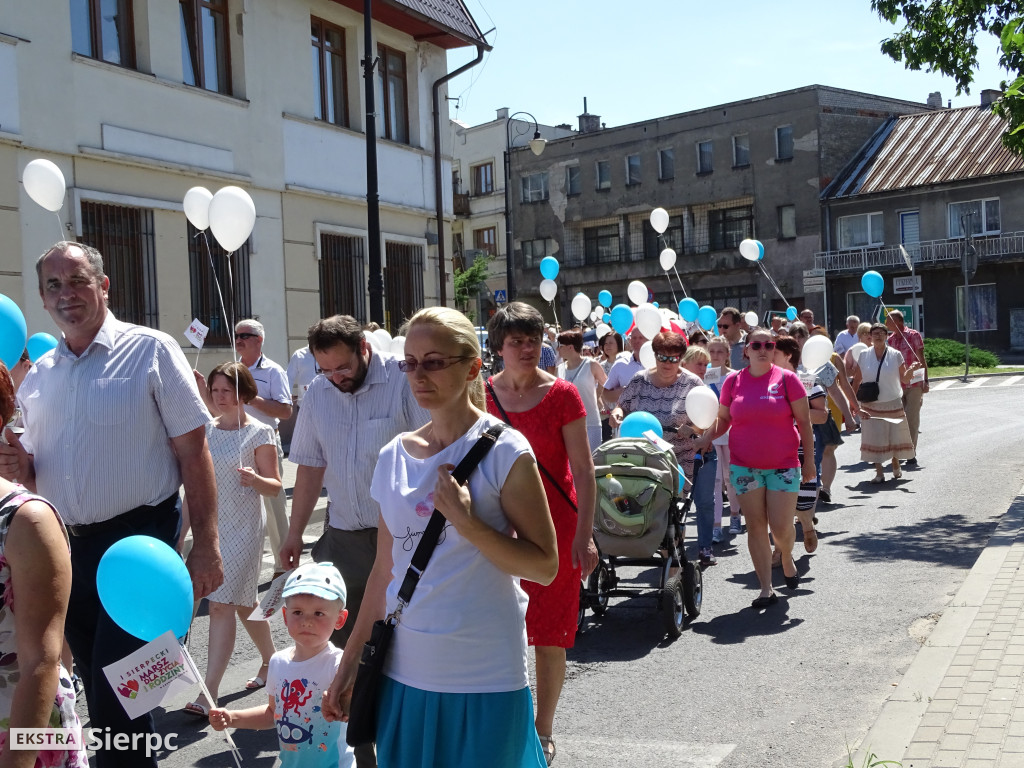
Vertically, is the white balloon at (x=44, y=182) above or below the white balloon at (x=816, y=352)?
above

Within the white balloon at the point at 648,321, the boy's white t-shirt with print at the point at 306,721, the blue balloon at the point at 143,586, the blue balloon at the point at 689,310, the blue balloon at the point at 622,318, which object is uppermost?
the blue balloon at the point at 689,310

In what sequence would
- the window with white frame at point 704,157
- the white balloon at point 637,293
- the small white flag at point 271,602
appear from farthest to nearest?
the window with white frame at point 704,157, the white balloon at point 637,293, the small white flag at point 271,602

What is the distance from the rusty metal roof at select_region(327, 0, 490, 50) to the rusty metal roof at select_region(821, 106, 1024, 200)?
30367 mm

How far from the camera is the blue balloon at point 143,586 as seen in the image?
341cm

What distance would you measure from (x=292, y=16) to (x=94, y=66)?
4.42m

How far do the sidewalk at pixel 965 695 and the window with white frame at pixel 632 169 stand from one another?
4798 centimetres

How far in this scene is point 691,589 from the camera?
23.7 feet

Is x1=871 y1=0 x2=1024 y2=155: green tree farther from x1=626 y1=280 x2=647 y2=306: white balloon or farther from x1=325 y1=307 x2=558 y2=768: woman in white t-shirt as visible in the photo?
x1=325 y1=307 x2=558 y2=768: woman in white t-shirt

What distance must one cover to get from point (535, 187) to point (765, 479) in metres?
51.5

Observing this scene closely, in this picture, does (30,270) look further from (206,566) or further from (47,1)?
(206,566)

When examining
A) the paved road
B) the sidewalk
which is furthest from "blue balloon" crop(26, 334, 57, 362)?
→ the sidewalk

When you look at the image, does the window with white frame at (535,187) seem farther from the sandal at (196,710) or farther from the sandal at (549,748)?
the sandal at (549,748)

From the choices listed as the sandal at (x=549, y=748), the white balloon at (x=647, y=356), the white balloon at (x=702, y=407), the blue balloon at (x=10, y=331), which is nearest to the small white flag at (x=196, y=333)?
the blue balloon at (x=10, y=331)

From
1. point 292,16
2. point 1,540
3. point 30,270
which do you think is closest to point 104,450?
point 1,540
